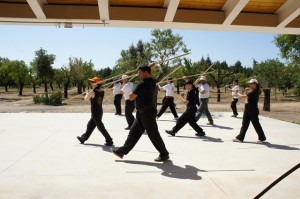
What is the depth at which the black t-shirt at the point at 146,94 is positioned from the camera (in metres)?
5.63

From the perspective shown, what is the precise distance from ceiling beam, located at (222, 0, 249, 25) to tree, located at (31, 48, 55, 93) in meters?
37.8

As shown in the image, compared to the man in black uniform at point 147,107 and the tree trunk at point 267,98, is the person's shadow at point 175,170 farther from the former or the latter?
the tree trunk at point 267,98

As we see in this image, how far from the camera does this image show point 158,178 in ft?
16.1

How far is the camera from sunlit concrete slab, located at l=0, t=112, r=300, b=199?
4.34 metres

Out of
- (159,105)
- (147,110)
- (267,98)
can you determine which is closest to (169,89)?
(147,110)

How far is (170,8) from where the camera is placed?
13.7 feet

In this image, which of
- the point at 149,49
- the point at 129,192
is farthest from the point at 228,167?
the point at 149,49

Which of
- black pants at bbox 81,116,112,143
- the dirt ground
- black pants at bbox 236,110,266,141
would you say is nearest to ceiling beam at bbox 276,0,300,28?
black pants at bbox 236,110,266,141

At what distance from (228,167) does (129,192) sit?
2099 mm

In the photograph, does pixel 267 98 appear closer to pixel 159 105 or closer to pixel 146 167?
pixel 159 105

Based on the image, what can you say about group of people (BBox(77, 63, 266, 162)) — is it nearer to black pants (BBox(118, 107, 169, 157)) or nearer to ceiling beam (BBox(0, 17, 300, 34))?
black pants (BBox(118, 107, 169, 157))

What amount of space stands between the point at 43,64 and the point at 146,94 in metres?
36.4

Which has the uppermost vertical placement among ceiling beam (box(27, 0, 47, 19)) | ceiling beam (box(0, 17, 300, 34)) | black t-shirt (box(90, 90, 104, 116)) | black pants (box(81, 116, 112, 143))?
ceiling beam (box(27, 0, 47, 19))

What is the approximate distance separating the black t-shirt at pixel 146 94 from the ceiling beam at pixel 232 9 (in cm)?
173
